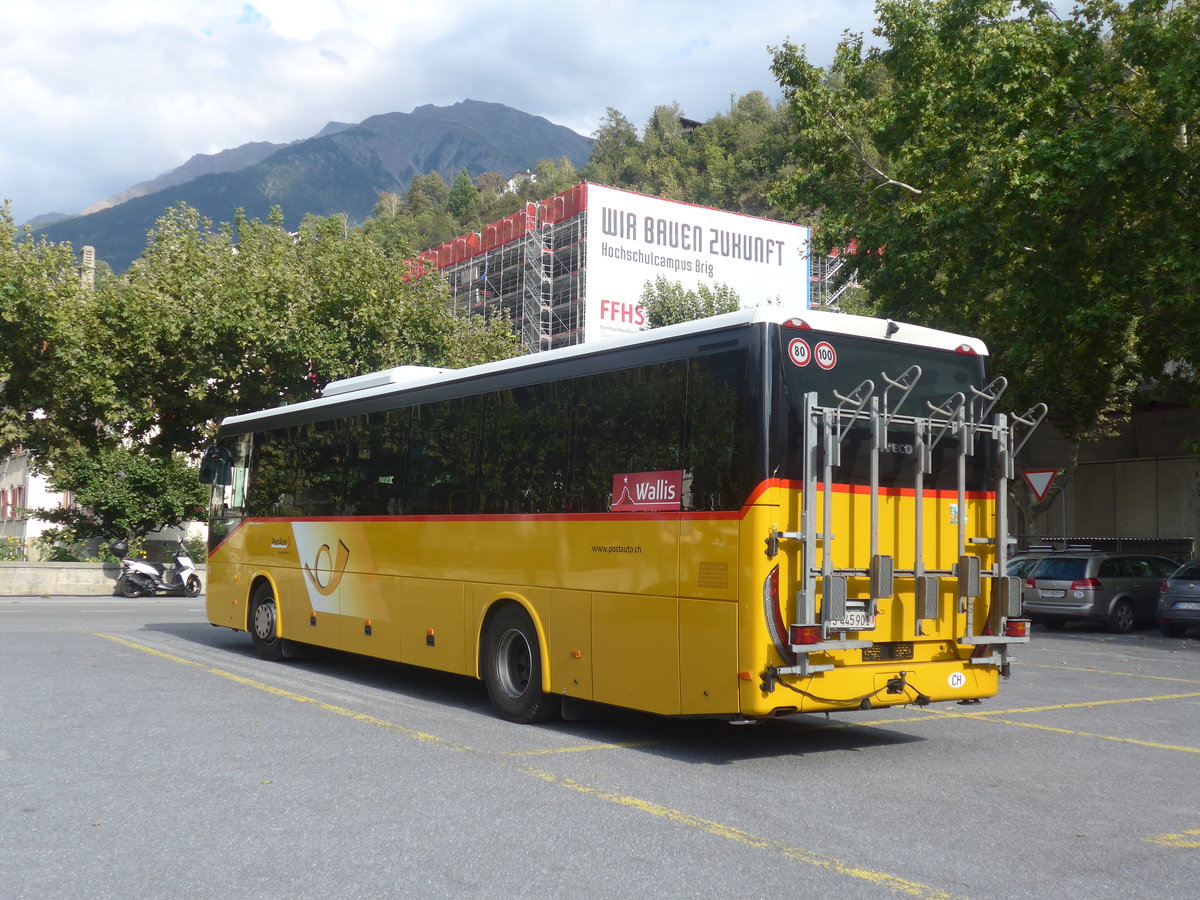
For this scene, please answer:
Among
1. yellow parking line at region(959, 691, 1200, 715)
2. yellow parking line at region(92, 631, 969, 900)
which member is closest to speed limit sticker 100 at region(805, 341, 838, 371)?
yellow parking line at region(92, 631, 969, 900)

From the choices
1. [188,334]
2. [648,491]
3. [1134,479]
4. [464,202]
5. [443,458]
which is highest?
[464,202]

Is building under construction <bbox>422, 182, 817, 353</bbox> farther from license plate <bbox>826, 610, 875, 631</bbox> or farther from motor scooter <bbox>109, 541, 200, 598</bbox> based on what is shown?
license plate <bbox>826, 610, 875, 631</bbox>

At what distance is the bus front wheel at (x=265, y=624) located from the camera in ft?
47.0

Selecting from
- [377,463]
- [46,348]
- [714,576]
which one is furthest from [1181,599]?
[46,348]

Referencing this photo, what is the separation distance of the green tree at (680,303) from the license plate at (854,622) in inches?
2118

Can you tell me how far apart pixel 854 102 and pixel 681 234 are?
53599mm

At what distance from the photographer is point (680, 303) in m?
65.4

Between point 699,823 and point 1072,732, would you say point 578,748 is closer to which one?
point 699,823

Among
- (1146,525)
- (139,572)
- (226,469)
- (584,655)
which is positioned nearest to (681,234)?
(1146,525)

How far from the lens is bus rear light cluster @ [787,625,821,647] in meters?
7.76

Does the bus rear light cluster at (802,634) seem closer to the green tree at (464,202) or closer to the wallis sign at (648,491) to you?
the wallis sign at (648,491)

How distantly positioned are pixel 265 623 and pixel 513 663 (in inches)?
219

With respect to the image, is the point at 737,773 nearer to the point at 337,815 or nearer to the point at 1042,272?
the point at 337,815

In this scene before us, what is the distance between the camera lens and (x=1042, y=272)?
77.5ft
